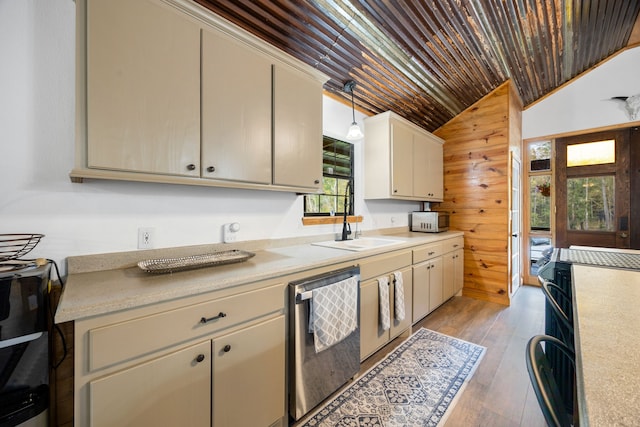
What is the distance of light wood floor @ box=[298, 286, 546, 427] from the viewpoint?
154 cm

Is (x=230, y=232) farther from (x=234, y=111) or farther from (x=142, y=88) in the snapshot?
(x=142, y=88)

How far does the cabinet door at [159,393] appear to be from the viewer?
34.9 inches

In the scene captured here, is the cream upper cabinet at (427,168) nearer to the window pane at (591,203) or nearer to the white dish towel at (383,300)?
the white dish towel at (383,300)

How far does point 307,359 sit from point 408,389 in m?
0.82

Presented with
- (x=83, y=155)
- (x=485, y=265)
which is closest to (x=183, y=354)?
(x=83, y=155)

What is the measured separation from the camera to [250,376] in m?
1.24

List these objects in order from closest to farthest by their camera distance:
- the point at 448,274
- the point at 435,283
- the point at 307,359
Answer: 1. the point at 307,359
2. the point at 435,283
3. the point at 448,274

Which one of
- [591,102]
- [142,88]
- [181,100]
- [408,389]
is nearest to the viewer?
[142,88]

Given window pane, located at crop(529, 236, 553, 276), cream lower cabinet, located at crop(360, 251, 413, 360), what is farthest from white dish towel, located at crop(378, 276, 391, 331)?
window pane, located at crop(529, 236, 553, 276)

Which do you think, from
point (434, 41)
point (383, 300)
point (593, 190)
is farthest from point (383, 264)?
point (593, 190)

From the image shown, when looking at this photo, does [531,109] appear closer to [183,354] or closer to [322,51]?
[322,51]

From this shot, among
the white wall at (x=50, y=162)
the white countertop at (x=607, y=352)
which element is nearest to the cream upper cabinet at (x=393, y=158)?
the white countertop at (x=607, y=352)

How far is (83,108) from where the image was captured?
1083 millimetres

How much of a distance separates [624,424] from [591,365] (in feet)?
0.59
